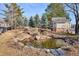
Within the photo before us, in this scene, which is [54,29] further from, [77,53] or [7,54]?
[7,54]

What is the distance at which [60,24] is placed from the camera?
867mm

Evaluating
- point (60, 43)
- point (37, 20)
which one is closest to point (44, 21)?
point (37, 20)

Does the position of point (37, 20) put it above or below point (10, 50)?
above

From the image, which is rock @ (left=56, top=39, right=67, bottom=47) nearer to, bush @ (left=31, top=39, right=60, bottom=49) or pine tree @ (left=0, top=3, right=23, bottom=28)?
bush @ (left=31, top=39, right=60, bottom=49)

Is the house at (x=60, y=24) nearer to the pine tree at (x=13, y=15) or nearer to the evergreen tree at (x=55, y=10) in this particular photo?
the evergreen tree at (x=55, y=10)

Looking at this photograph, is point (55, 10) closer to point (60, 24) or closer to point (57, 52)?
point (60, 24)

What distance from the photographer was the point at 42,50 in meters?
0.85

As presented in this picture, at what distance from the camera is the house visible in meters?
0.86

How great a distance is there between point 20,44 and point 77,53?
12.7 inches

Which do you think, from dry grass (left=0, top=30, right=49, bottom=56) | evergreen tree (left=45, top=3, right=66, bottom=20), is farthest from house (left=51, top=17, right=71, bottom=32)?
dry grass (left=0, top=30, right=49, bottom=56)

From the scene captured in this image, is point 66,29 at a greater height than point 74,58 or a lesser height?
greater

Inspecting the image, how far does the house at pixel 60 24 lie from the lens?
0.86 metres

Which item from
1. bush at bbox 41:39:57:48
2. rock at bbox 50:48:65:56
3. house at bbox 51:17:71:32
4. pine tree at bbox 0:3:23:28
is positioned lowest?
rock at bbox 50:48:65:56

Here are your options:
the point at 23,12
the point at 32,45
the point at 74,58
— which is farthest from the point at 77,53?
the point at 23,12
